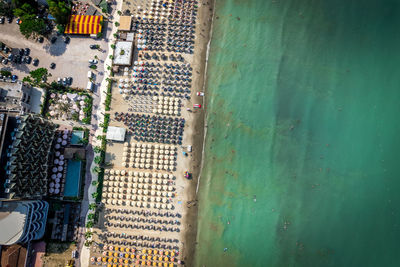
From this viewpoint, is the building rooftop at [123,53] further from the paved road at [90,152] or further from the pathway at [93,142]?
the paved road at [90,152]

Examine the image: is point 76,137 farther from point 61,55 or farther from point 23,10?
point 23,10

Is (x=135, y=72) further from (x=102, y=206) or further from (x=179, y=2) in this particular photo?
(x=102, y=206)

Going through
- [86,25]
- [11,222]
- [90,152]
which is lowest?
[11,222]

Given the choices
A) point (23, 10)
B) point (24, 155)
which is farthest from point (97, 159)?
point (23, 10)

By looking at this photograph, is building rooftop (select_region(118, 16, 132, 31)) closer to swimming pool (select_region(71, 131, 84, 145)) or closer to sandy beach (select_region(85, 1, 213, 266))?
sandy beach (select_region(85, 1, 213, 266))

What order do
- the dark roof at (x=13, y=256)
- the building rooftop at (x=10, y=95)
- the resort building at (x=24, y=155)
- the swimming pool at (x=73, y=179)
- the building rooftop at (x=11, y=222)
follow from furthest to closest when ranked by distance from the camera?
the swimming pool at (x=73, y=179), the building rooftop at (x=10, y=95), the dark roof at (x=13, y=256), the building rooftop at (x=11, y=222), the resort building at (x=24, y=155)

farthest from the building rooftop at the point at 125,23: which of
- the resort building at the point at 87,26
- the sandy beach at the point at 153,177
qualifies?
the sandy beach at the point at 153,177
